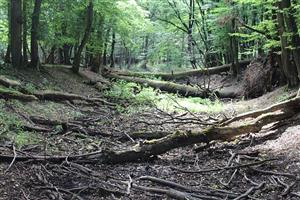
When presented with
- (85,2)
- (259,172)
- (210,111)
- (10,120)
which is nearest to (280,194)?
(259,172)

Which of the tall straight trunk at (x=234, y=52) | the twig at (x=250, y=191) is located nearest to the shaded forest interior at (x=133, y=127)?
the twig at (x=250, y=191)

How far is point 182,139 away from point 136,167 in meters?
1.17

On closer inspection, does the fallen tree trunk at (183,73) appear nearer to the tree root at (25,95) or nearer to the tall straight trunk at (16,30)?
the tall straight trunk at (16,30)

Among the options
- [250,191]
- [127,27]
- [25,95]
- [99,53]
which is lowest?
[250,191]

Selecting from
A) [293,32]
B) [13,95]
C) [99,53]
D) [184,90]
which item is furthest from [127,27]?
[13,95]

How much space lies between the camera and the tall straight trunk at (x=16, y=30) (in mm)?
15305

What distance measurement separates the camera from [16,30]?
1556 centimetres

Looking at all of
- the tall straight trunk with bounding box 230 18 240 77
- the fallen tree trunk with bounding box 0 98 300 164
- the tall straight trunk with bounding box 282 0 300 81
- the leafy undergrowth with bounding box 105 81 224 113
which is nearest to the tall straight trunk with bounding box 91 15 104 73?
the leafy undergrowth with bounding box 105 81 224 113

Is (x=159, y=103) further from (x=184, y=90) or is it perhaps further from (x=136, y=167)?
(x=136, y=167)

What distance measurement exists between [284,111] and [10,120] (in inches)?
247

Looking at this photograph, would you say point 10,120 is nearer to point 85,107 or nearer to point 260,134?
point 85,107

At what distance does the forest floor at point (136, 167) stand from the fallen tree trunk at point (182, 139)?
13 cm

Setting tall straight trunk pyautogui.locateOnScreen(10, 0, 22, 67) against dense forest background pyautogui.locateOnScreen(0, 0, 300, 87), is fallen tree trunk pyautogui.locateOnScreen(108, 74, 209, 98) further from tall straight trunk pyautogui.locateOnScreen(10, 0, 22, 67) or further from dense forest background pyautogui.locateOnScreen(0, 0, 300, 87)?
tall straight trunk pyautogui.locateOnScreen(10, 0, 22, 67)

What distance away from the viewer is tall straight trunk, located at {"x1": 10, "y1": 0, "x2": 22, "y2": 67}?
15.3m
